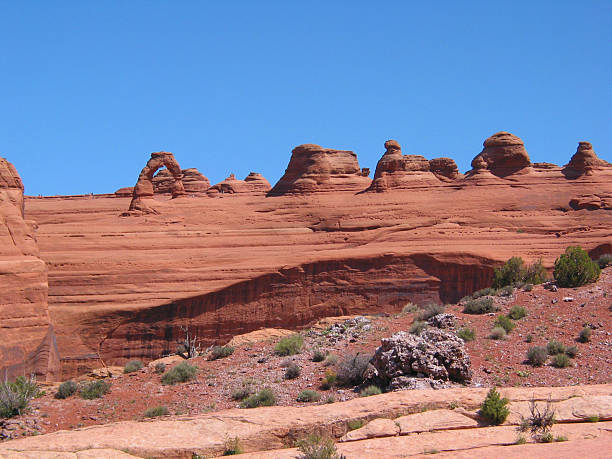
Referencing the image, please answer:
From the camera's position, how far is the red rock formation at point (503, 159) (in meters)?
35.8

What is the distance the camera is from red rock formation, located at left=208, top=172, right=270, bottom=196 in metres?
53.3

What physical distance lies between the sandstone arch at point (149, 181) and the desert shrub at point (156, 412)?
19145mm

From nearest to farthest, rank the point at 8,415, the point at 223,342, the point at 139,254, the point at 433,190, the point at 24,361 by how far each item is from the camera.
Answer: the point at 8,415 < the point at 24,361 < the point at 223,342 < the point at 139,254 < the point at 433,190

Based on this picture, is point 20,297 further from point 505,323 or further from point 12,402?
point 505,323

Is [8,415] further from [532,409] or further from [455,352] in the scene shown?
[532,409]

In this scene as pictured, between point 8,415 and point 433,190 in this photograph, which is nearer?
point 8,415

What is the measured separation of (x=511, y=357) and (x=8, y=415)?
1116 cm

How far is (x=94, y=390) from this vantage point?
16609 mm

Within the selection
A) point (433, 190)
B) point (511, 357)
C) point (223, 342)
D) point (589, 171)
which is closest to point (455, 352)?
point (511, 357)

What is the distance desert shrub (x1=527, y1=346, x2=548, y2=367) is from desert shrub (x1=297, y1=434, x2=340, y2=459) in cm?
878

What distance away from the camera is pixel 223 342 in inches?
1057

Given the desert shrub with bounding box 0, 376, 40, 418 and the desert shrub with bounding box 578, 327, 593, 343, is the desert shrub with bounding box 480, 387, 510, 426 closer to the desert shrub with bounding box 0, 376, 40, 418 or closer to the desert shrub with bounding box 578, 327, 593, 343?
the desert shrub with bounding box 578, 327, 593, 343

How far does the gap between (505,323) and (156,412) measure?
929 centimetres

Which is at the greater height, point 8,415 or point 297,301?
point 297,301
